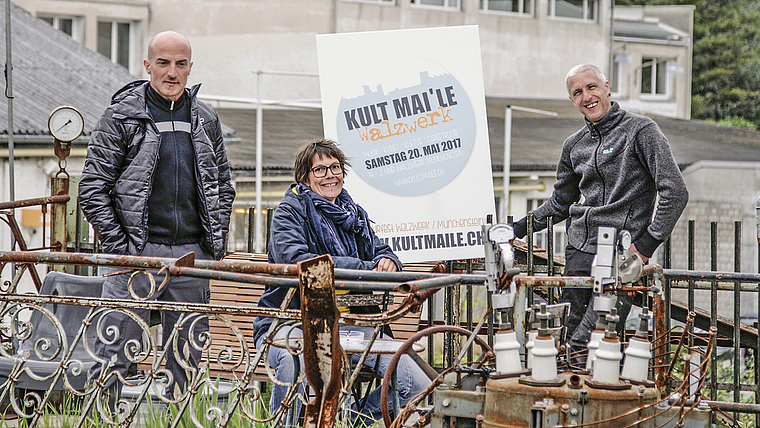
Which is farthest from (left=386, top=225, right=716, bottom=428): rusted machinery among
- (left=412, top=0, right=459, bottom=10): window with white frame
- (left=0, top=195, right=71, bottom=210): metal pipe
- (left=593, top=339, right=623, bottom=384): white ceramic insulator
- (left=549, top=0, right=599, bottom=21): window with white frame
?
(left=549, top=0, right=599, bottom=21): window with white frame

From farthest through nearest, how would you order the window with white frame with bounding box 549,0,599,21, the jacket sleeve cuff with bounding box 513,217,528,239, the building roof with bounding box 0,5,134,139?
the window with white frame with bounding box 549,0,599,21
the building roof with bounding box 0,5,134,139
the jacket sleeve cuff with bounding box 513,217,528,239

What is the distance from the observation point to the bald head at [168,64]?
4973mm

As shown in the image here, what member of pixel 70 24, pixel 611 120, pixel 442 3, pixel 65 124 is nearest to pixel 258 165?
pixel 65 124

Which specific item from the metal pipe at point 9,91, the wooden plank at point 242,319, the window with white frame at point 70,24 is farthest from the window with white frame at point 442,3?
the wooden plank at point 242,319

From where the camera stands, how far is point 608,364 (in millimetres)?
3279

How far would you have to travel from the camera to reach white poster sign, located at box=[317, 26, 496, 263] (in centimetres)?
615

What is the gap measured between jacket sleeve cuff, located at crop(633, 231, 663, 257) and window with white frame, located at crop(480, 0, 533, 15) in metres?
28.5

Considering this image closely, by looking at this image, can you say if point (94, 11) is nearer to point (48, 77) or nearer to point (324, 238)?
point (48, 77)

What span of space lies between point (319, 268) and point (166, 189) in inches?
79.6

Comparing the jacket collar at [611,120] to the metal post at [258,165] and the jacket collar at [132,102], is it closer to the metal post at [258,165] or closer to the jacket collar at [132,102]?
the jacket collar at [132,102]

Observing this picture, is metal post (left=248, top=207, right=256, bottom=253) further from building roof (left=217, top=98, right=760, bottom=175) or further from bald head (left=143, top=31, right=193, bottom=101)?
building roof (left=217, top=98, right=760, bottom=175)

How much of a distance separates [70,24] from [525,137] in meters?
14.1

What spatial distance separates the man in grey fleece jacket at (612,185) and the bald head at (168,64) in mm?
2145

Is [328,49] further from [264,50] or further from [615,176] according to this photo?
[264,50]
